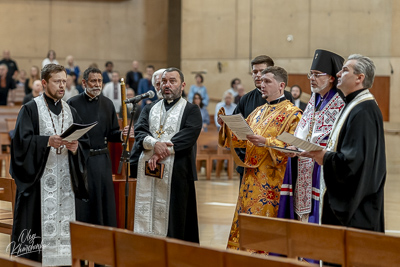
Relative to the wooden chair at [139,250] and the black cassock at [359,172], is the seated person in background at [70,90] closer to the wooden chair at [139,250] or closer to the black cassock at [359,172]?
the black cassock at [359,172]

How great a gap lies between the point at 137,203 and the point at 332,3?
416 inches

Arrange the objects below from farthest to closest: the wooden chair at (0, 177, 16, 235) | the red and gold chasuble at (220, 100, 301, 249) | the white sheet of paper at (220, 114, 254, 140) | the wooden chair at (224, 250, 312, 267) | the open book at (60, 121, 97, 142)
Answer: the wooden chair at (0, 177, 16, 235) → the red and gold chasuble at (220, 100, 301, 249) → the open book at (60, 121, 97, 142) → the white sheet of paper at (220, 114, 254, 140) → the wooden chair at (224, 250, 312, 267)

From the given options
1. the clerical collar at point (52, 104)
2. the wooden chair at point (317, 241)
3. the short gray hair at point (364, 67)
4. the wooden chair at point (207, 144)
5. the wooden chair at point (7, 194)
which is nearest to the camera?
the wooden chair at point (317, 241)

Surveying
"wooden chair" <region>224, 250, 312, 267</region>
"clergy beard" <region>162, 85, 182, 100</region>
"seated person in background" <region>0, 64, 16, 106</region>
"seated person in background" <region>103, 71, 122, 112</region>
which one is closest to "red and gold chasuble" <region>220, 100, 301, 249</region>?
"clergy beard" <region>162, 85, 182, 100</region>

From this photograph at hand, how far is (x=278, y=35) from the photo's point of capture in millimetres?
16281

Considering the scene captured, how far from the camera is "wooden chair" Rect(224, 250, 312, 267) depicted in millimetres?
2640

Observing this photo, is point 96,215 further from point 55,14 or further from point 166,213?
point 55,14

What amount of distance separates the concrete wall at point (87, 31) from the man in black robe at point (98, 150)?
13677 millimetres

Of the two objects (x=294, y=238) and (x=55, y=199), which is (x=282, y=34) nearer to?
(x=55, y=199)

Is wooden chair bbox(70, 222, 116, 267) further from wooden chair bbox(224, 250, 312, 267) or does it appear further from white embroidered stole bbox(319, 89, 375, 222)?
white embroidered stole bbox(319, 89, 375, 222)

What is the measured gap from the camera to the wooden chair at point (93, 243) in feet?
11.2

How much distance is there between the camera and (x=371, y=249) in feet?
10.6

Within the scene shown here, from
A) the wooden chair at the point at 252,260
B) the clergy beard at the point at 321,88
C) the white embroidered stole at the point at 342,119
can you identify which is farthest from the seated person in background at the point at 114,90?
the wooden chair at the point at 252,260

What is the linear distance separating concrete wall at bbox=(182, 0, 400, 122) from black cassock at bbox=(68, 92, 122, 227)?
9.66 metres
